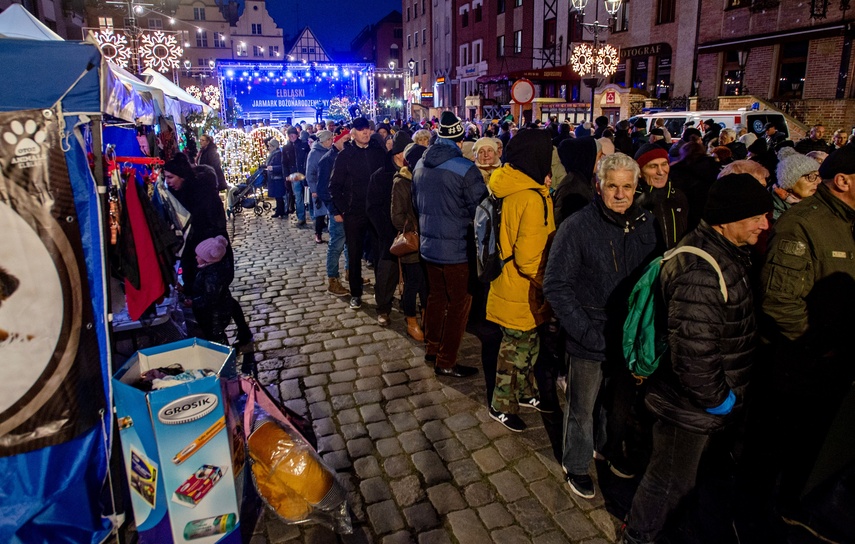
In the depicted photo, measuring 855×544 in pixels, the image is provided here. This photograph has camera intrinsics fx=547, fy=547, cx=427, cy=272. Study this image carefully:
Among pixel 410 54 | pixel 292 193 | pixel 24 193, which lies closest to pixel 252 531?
pixel 24 193

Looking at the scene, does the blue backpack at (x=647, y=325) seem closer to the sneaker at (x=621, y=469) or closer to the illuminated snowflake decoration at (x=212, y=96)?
the sneaker at (x=621, y=469)

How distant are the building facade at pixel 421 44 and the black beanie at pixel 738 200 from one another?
43753 millimetres

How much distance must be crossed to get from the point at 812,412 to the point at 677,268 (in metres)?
1.46

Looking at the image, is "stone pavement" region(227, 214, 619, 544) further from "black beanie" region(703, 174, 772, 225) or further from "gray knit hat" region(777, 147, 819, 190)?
"gray knit hat" region(777, 147, 819, 190)

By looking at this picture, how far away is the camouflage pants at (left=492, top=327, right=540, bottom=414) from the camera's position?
164 inches

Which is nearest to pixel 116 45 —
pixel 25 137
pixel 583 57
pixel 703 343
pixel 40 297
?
pixel 25 137

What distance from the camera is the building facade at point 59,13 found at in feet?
63.8

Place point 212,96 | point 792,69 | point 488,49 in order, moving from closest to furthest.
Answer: point 792,69 < point 212,96 < point 488,49

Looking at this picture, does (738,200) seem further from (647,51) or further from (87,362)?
(647,51)

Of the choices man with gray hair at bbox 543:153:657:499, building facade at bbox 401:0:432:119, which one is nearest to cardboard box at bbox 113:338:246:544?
man with gray hair at bbox 543:153:657:499

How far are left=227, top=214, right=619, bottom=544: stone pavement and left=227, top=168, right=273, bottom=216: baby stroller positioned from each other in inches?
287

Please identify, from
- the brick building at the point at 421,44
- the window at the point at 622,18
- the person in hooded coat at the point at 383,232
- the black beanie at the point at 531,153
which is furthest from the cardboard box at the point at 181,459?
the brick building at the point at 421,44

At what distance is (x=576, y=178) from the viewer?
195 inches

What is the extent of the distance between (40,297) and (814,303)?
4.15m
